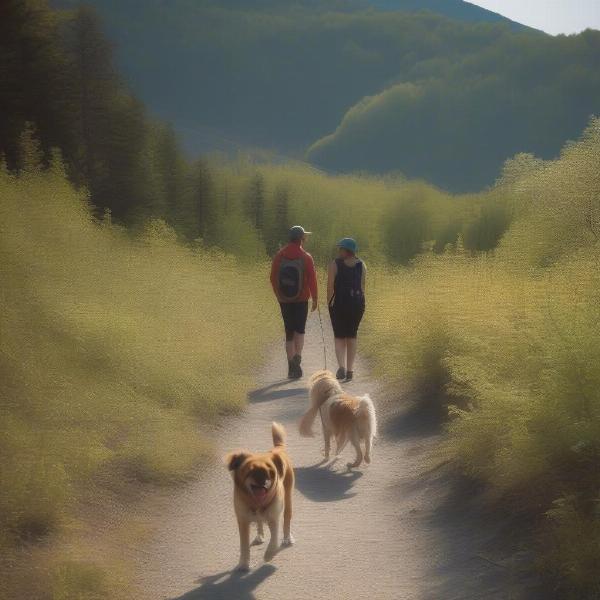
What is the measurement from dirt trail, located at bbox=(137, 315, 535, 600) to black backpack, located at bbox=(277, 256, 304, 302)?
340 cm

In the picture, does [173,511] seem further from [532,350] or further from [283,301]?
[283,301]

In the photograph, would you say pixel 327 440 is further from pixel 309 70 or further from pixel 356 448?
pixel 309 70

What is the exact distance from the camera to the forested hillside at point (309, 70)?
A: 9081 cm

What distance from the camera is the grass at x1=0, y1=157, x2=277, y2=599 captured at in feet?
21.0

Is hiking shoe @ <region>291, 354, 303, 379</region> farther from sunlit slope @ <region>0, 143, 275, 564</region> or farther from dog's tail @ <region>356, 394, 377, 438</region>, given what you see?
dog's tail @ <region>356, 394, 377, 438</region>

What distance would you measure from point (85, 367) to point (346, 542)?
12.7 ft

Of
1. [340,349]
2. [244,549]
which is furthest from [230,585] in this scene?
[340,349]

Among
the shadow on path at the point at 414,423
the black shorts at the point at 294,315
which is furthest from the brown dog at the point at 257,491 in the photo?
the black shorts at the point at 294,315

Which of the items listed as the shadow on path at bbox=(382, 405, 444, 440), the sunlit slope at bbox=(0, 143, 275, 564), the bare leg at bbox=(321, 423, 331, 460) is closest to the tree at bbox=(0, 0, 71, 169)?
the sunlit slope at bbox=(0, 143, 275, 564)

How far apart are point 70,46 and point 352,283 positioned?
15.7 m

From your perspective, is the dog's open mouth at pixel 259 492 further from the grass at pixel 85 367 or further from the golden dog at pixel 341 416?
the golden dog at pixel 341 416

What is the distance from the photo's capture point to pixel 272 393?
12125 mm

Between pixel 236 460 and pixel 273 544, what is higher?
pixel 236 460

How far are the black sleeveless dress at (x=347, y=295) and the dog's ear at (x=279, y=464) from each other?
602 centimetres
